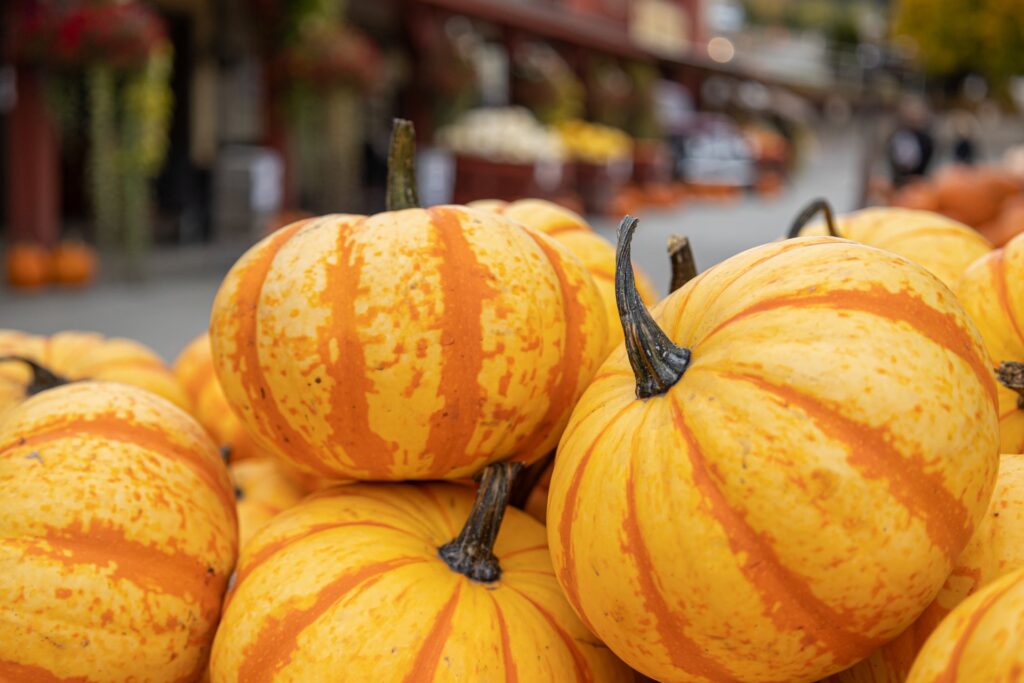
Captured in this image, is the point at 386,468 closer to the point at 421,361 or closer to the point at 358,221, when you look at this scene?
the point at 421,361

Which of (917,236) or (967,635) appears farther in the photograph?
(917,236)

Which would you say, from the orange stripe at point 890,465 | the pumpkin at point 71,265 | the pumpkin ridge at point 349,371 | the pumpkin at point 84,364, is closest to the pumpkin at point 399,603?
the pumpkin ridge at point 349,371

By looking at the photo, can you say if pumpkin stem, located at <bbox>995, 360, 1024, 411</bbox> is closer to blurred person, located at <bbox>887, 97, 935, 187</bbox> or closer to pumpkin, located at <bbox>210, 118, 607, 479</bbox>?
pumpkin, located at <bbox>210, 118, 607, 479</bbox>

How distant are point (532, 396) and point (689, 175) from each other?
1892 cm

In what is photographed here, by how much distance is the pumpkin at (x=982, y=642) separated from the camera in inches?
30.4

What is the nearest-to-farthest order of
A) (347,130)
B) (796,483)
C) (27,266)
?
1. (796,483)
2. (27,266)
3. (347,130)

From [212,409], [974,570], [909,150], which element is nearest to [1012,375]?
[974,570]

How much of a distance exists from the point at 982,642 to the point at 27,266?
797cm

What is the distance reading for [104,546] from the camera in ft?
4.10

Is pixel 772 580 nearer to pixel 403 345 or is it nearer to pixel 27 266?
pixel 403 345

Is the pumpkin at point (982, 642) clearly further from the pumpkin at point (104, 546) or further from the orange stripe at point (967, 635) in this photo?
the pumpkin at point (104, 546)

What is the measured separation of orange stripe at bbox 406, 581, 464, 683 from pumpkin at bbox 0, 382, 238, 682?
388 mm

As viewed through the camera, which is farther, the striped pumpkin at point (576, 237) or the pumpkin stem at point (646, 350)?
the striped pumpkin at point (576, 237)

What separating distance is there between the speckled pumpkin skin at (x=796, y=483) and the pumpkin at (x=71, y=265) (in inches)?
302
